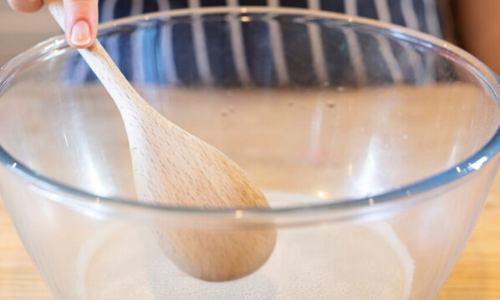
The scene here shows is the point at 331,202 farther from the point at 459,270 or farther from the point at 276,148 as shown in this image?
the point at 276,148

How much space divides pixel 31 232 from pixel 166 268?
16 cm

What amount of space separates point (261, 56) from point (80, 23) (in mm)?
300

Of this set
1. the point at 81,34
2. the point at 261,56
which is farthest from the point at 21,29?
the point at 81,34

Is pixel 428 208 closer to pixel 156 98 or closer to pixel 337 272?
pixel 337 272

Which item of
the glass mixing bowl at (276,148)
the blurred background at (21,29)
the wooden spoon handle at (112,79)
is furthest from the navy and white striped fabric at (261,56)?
the blurred background at (21,29)

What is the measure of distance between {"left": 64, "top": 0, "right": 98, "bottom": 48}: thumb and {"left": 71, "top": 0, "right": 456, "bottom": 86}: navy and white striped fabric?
0.48ft

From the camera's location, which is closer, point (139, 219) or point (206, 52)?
point (139, 219)

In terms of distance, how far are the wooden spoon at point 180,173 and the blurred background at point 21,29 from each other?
753mm

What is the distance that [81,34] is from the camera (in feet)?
1.87

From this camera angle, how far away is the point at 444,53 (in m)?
0.68

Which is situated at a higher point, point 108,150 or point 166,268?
point 108,150

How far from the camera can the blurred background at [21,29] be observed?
1.33 meters

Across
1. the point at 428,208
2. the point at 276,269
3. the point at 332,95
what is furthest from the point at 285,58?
the point at 428,208

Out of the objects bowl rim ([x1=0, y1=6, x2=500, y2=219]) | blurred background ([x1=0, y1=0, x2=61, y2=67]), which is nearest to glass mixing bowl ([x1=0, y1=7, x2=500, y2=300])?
bowl rim ([x1=0, y1=6, x2=500, y2=219])
